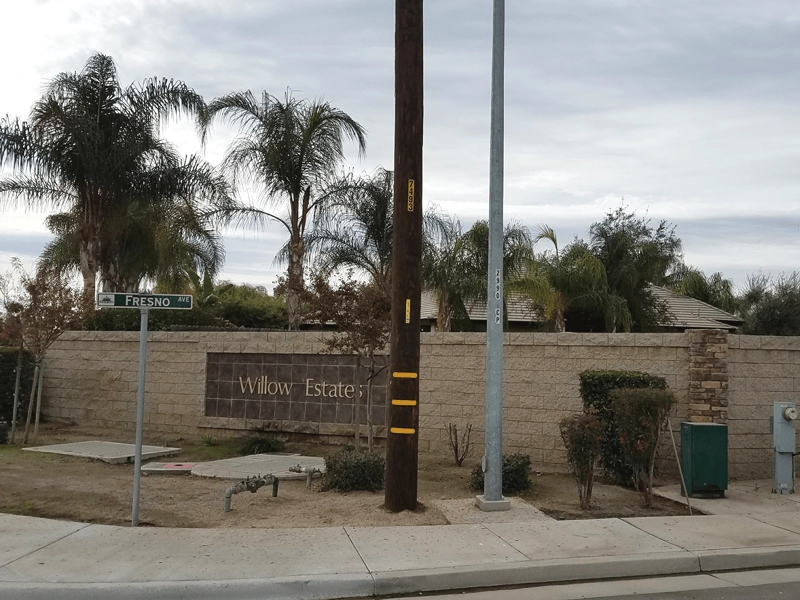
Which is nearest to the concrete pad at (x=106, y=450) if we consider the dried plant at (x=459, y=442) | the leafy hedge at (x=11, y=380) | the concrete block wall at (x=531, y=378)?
the concrete block wall at (x=531, y=378)

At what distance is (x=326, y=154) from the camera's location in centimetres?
2033

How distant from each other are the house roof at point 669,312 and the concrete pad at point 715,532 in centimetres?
1247

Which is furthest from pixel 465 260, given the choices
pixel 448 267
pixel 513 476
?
pixel 513 476

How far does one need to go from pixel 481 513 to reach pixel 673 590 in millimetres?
2756

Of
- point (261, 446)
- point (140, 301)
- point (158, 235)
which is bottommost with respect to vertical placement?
point (261, 446)

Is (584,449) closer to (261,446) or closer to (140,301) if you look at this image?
(140,301)

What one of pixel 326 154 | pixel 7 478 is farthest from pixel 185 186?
pixel 7 478

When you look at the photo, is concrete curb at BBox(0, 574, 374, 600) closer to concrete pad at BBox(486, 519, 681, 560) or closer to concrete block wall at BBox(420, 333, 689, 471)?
concrete pad at BBox(486, 519, 681, 560)

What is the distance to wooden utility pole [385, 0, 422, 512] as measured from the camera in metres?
9.33

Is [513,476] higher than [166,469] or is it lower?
higher

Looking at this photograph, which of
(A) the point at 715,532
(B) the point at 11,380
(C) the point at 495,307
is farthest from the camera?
(B) the point at 11,380

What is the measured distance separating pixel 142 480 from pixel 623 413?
21.8ft

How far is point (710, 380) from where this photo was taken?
1168 cm

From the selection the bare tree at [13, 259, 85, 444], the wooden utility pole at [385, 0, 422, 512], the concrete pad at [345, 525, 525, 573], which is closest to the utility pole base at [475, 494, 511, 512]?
the concrete pad at [345, 525, 525, 573]
